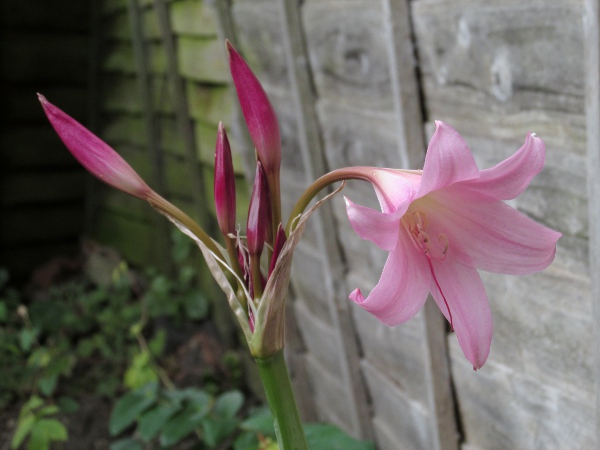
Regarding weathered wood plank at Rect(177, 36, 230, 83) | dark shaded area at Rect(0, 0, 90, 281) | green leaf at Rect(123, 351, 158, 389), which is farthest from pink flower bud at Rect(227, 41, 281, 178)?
dark shaded area at Rect(0, 0, 90, 281)

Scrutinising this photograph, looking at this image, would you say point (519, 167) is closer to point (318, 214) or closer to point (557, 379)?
point (557, 379)

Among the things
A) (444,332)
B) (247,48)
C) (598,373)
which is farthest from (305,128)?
(598,373)

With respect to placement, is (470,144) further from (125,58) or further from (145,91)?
(125,58)

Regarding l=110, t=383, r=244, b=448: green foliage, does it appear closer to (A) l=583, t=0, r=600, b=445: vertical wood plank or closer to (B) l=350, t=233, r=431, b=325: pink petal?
(A) l=583, t=0, r=600, b=445: vertical wood plank

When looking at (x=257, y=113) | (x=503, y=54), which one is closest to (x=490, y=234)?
(x=257, y=113)

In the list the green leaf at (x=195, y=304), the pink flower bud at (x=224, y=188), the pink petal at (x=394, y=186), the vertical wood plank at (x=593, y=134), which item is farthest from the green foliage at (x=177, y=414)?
the green leaf at (x=195, y=304)

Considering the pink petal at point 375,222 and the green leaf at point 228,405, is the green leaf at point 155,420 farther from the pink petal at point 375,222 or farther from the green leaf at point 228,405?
the pink petal at point 375,222
